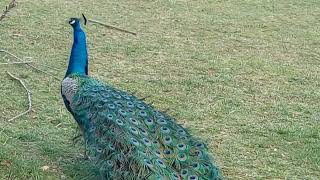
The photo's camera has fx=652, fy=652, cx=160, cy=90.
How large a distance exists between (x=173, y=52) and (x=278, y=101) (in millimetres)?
1828

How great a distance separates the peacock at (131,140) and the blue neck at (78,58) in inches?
10.7

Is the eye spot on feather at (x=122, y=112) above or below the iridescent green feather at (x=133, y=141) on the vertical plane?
above

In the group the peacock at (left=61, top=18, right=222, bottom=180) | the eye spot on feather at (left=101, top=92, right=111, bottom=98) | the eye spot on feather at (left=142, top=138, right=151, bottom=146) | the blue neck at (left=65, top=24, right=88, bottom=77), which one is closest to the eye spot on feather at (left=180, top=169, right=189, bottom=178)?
the peacock at (left=61, top=18, right=222, bottom=180)

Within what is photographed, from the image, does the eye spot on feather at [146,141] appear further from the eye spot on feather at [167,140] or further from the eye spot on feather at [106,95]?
the eye spot on feather at [106,95]

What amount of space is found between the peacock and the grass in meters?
0.24

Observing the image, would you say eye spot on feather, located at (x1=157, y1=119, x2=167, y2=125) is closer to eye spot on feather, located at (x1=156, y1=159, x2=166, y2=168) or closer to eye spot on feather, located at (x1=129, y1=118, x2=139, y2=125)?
eye spot on feather, located at (x1=129, y1=118, x2=139, y2=125)

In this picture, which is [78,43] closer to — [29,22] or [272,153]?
[272,153]

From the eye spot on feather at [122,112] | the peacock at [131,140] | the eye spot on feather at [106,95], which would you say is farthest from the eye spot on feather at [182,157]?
the eye spot on feather at [106,95]

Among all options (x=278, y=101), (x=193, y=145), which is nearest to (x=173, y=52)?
(x=278, y=101)

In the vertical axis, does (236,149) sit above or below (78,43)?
below

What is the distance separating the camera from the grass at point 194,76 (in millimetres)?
4445

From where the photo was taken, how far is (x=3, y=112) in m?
5.04

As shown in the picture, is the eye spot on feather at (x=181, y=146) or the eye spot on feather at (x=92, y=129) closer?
the eye spot on feather at (x=181, y=146)

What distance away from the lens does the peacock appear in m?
3.41
